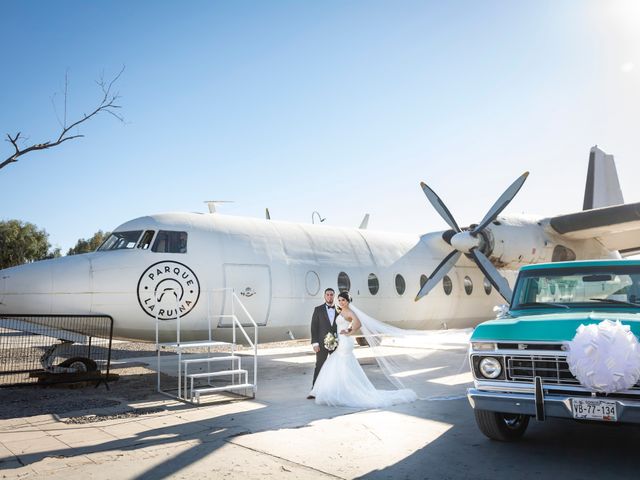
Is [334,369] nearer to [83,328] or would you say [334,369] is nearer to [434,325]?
[83,328]

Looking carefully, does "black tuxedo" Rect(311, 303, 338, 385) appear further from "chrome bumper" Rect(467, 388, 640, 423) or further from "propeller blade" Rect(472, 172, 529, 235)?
"propeller blade" Rect(472, 172, 529, 235)

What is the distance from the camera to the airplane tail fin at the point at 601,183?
22.2 metres

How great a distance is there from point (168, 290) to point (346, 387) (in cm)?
430

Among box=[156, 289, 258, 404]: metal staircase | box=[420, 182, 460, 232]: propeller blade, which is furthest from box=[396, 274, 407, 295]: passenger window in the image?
box=[156, 289, 258, 404]: metal staircase

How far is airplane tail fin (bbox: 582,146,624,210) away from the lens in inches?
874

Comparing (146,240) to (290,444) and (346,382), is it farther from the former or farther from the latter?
(290,444)

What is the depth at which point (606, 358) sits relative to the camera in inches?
183

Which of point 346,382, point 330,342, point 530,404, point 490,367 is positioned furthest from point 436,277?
point 530,404

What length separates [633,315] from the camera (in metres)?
5.41

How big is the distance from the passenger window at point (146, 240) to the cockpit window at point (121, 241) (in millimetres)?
131

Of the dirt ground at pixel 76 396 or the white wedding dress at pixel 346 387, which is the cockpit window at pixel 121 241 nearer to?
the dirt ground at pixel 76 396

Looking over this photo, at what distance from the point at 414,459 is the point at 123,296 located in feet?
22.8

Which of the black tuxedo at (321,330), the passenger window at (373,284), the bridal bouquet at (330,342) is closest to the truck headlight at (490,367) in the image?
the bridal bouquet at (330,342)

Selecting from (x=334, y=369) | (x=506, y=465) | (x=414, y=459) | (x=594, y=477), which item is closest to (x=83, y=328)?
(x=334, y=369)
